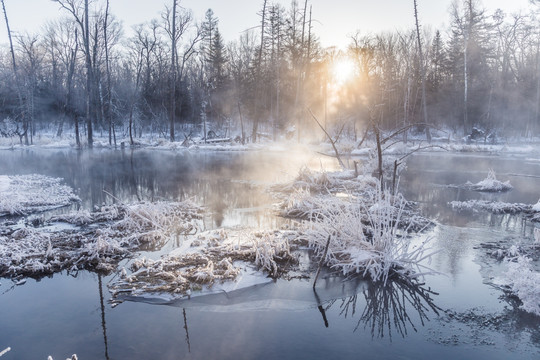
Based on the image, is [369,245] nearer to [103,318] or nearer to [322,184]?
[103,318]

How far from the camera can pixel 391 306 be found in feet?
16.2

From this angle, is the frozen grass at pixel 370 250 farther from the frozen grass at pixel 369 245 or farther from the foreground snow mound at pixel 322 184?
the foreground snow mound at pixel 322 184

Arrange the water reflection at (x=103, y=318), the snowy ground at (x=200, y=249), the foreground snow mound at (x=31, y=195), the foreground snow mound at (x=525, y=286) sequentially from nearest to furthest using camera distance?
1. the water reflection at (x=103, y=318)
2. the foreground snow mound at (x=525, y=286)
3. the snowy ground at (x=200, y=249)
4. the foreground snow mound at (x=31, y=195)

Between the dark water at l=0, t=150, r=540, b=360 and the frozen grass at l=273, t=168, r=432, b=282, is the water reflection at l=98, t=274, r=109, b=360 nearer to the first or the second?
the dark water at l=0, t=150, r=540, b=360

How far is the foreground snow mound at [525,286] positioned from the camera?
4.72m

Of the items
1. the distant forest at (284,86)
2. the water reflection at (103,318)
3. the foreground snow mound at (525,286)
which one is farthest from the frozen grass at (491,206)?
the distant forest at (284,86)

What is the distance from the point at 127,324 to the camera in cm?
439

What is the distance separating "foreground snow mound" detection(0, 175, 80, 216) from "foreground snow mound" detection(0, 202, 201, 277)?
170 cm

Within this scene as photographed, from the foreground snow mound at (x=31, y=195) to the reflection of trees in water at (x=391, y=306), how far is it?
8.28m

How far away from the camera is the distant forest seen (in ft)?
114

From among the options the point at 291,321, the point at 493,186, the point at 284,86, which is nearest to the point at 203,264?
the point at 291,321

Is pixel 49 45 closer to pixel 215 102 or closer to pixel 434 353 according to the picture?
pixel 215 102

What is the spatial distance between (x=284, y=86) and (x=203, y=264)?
38870 millimetres

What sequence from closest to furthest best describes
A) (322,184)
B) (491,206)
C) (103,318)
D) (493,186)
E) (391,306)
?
1. (103,318)
2. (391,306)
3. (491,206)
4. (322,184)
5. (493,186)
